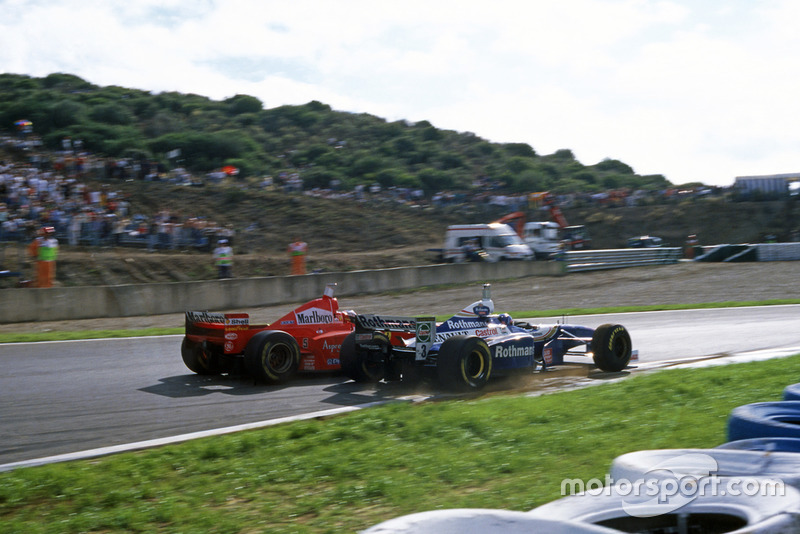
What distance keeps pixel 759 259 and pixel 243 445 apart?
30.7 meters

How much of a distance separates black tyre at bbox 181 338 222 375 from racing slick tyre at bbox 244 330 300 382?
2.84 ft

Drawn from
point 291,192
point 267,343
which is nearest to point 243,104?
point 291,192

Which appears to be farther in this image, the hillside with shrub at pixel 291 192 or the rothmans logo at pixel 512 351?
the hillside with shrub at pixel 291 192

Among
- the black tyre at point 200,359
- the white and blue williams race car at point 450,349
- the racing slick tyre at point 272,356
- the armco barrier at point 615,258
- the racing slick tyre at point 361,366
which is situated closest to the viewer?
the white and blue williams race car at point 450,349

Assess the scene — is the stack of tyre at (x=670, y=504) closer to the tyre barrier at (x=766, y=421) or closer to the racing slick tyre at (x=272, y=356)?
the tyre barrier at (x=766, y=421)

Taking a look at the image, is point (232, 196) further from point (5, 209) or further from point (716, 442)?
point (716, 442)

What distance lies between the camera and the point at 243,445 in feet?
19.7

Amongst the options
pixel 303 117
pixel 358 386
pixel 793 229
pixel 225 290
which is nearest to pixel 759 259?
pixel 793 229

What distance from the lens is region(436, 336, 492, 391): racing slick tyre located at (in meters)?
8.97

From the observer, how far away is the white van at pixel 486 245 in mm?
30734

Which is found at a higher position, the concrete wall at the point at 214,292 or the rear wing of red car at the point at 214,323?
the concrete wall at the point at 214,292

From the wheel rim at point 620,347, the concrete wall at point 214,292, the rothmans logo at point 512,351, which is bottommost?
the wheel rim at point 620,347

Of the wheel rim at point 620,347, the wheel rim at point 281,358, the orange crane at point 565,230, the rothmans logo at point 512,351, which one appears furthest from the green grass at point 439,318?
the orange crane at point 565,230

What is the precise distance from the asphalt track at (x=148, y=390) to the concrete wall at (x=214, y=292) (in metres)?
5.63
